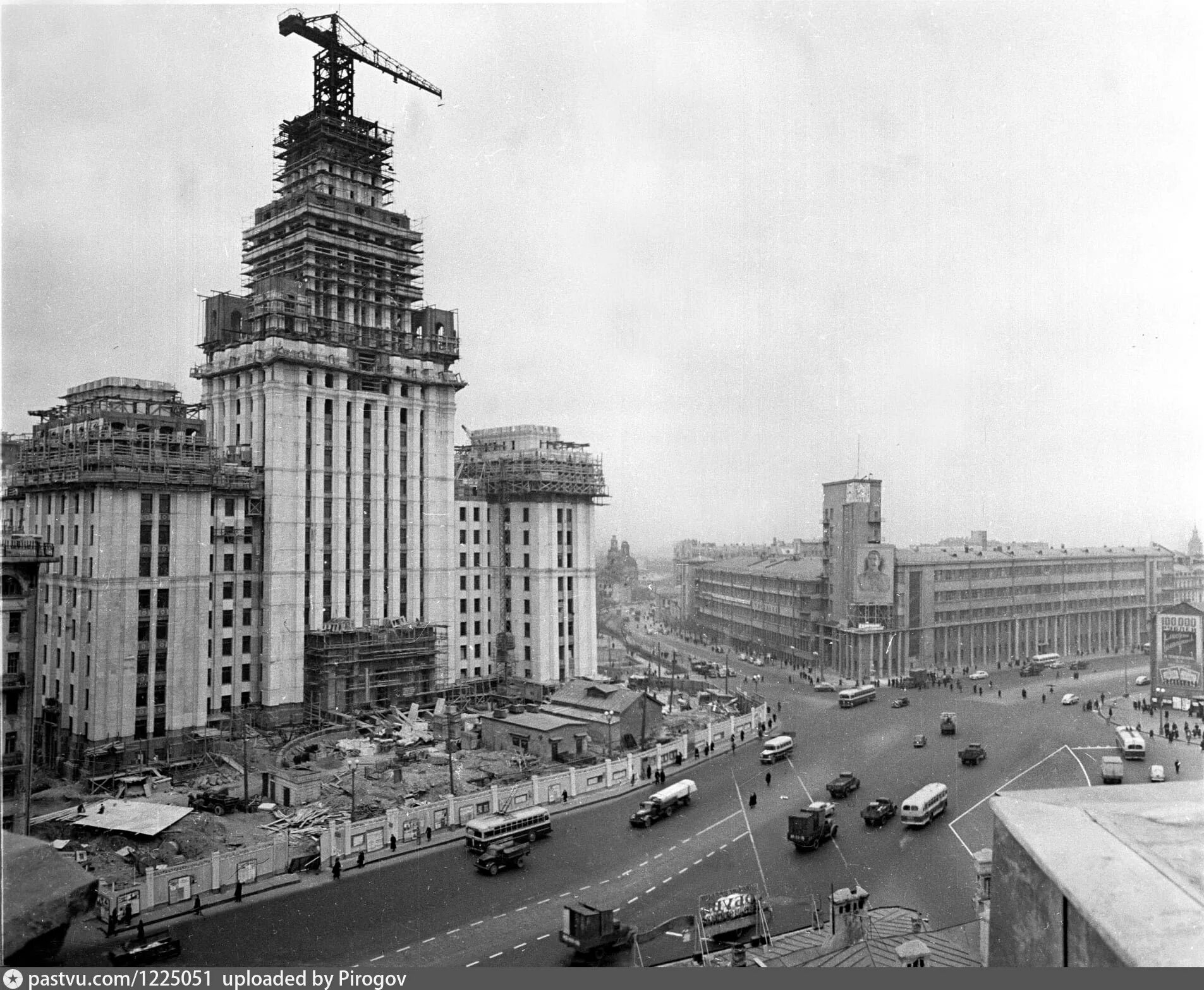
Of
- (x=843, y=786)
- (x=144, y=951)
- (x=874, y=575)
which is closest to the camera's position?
(x=144, y=951)

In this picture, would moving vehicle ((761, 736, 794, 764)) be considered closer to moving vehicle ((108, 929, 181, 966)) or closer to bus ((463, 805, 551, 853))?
bus ((463, 805, 551, 853))

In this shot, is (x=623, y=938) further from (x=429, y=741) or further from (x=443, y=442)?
(x=443, y=442)

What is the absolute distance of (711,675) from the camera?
3519 inches

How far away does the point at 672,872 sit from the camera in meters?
34.1

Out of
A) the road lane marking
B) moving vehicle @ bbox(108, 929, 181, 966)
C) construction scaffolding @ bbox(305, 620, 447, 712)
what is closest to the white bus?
the road lane marking

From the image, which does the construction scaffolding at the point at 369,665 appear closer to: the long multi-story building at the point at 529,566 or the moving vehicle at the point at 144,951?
the long multi-story building at the point at 529,566

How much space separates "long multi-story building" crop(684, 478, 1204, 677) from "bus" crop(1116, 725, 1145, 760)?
104ft

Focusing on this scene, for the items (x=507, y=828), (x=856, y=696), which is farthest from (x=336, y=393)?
(x=856, y=696)

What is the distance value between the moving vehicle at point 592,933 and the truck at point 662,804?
13167 mm

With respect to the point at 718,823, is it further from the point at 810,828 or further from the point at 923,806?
the point at 923,806

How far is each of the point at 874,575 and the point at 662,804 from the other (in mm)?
54451

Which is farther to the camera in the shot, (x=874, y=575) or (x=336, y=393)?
(x=874, y=575)

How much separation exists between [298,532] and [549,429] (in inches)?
1019

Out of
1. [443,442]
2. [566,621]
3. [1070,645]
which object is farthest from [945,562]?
[443,442]
